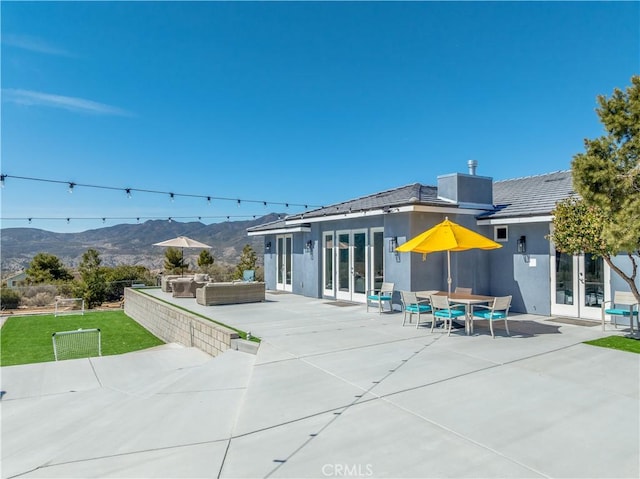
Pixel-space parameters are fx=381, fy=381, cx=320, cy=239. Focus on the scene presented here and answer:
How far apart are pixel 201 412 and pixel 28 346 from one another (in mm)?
10439

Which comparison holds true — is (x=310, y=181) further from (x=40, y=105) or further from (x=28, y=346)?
(x=28, y=346)

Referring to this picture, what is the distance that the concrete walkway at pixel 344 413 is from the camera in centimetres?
330

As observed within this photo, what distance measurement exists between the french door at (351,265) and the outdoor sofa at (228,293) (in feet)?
10.0

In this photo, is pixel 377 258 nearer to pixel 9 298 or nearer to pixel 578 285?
pixel 578 285

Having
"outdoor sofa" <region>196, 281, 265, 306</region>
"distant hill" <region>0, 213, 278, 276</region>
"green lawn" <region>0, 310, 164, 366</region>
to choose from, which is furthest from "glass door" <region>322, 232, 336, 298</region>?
"distant hill" <region>0, 213, 278, 276</region>

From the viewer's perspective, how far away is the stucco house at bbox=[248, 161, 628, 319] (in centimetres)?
1057

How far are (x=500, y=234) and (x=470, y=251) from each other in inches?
43.0

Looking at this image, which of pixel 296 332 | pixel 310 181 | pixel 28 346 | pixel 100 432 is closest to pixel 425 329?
pixel 296 332

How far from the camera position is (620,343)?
7.60m

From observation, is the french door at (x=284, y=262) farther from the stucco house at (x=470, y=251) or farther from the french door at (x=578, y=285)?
the french door at (x=578, y=285)

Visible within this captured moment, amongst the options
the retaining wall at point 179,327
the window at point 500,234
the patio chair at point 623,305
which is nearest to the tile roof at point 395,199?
the window at point 500,234

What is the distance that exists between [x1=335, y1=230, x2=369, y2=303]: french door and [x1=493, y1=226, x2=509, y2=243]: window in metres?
4.23

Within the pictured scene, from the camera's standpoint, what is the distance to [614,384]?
209 inches

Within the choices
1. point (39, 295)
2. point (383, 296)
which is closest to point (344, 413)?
point (383, 296)
